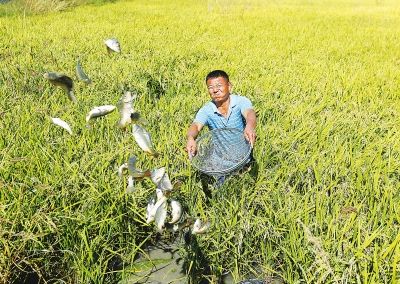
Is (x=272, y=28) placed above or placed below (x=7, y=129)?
below

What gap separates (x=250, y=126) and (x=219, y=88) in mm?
328

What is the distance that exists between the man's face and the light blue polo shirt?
0.05m

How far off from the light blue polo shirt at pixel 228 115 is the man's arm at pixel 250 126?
7cm

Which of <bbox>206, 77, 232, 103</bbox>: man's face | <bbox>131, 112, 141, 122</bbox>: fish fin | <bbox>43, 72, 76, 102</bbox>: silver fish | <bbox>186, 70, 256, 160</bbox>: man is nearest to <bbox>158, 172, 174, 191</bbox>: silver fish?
<bbox>131, 112, 141, 122</bbox>: fish fin

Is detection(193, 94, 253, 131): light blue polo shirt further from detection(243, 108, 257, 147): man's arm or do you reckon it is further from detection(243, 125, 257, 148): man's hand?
detection(243, 125, 257, 148): man's hand

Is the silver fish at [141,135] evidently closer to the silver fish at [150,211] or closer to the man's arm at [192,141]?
the silver fish at [150,211]

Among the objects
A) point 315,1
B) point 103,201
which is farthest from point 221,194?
point 315,1

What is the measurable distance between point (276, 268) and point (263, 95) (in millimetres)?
1766

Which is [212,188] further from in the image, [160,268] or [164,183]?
[164,183]

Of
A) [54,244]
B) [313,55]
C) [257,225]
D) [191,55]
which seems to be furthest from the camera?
[313,55]

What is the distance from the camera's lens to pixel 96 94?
3043 millimetres

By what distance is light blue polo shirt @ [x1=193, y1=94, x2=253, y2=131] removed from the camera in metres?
2.23

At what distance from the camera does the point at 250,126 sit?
1.95 m

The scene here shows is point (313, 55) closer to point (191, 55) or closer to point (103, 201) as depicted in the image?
point (191, 55)
